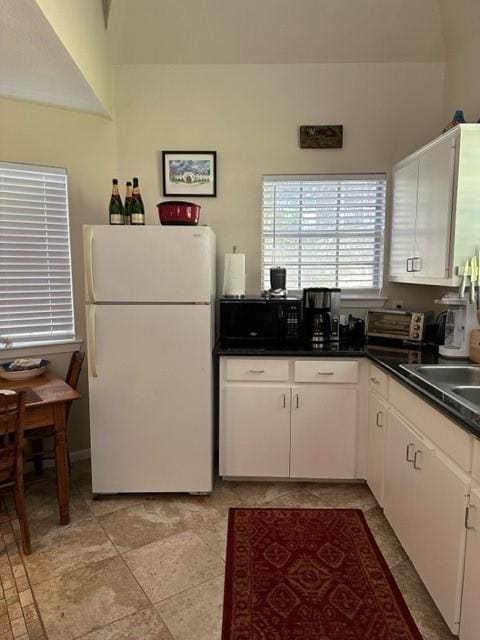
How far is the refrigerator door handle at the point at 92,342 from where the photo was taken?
7.68ft

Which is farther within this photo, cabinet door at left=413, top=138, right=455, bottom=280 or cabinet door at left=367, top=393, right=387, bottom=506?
cabinet door at left=367, top=393, right=387, bottom=506

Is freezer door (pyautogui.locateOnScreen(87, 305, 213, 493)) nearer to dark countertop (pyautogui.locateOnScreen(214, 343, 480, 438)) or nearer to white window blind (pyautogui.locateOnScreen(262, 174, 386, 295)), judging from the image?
dark countertop (pyautogui.locateOnScreen(214, 343, 480, 438))

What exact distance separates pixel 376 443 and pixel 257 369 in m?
0.83

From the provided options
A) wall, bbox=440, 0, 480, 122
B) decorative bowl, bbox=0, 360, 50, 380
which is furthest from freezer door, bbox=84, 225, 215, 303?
wall, bbox=440, 0, 480, 122

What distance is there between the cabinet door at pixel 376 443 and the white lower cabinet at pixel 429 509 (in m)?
0.10

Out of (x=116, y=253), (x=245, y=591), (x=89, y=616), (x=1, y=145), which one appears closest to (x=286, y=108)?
(x=116, y=253)

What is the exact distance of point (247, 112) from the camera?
9.77ft

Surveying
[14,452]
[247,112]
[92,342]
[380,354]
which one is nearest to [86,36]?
[247,112]

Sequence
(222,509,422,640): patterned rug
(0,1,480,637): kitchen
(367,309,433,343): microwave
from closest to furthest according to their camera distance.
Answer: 1. (222,509,422,640): patterned rug
2. (367,309,433,343): microwave
3. (0,1,480,637): kitchen

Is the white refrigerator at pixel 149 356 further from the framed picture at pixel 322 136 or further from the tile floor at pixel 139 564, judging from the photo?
the framed picture at pixel 322 136

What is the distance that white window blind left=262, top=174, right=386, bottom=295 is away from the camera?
9.96ft

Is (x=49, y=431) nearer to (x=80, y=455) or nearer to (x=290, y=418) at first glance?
(x=80, y=455)

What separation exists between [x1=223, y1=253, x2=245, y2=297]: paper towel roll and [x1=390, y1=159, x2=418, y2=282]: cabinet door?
1.07 meters

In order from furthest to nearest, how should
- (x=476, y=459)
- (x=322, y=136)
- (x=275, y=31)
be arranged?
1. (x=322, y=136)
2. (x=275, y=31)
3. (x=476, y=459)
